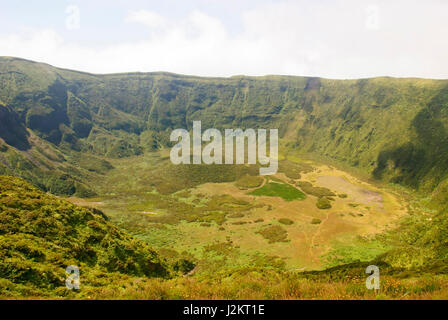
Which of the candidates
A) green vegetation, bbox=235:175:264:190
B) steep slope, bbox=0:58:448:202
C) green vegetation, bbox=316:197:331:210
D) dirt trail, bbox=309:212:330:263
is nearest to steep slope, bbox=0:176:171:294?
dirt trail, bbox=309:212:330:263

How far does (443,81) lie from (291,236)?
14624cm

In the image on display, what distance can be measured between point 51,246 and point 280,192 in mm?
77747

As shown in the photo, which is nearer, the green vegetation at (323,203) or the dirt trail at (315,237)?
the dirt trail at (315,237)

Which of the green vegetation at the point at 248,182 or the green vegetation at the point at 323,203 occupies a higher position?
the green vegetation at the point at 248,182

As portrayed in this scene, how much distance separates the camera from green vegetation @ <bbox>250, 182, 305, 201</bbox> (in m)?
84.0

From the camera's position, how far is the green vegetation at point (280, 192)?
3307 inches

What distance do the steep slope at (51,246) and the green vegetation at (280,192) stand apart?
6278cm

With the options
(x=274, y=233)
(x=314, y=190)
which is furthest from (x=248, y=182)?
(x=274, y=233)

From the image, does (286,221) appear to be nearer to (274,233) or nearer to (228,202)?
(274,233)

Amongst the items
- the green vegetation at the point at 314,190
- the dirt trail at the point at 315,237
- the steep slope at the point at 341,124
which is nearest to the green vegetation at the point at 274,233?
the dirt trail at the point at 315,237

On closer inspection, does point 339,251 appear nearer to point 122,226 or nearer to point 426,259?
point 426,259

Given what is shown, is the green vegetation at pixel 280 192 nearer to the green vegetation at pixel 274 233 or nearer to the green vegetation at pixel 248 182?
the green vegetation at pixel 248 182

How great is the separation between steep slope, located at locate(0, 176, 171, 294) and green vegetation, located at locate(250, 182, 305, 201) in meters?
62.8
